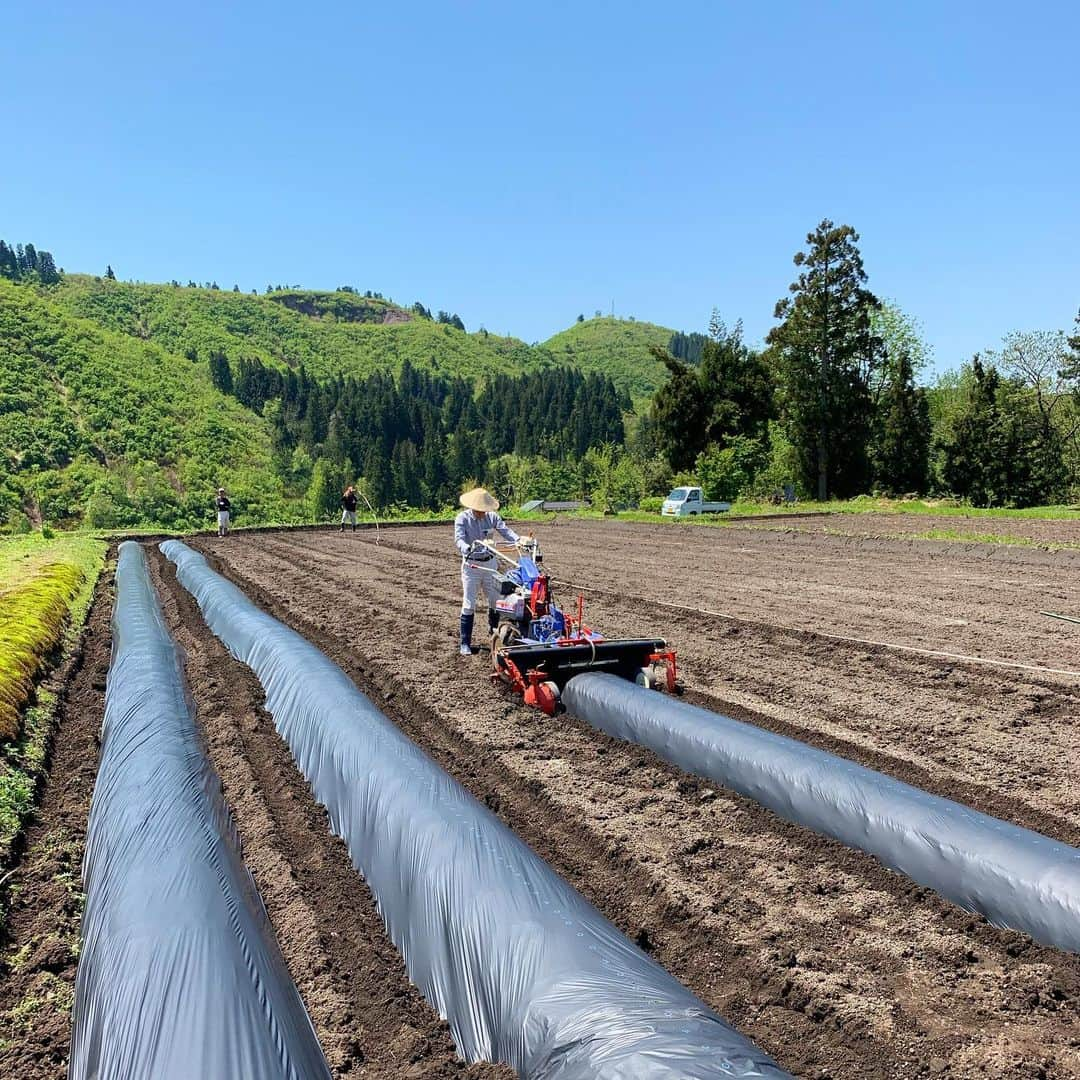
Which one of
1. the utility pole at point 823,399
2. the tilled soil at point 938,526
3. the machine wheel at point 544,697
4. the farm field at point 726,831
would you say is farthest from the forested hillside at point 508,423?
the machine wheel at point 544,697

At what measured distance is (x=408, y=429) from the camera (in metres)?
109

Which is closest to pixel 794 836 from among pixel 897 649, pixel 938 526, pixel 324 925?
pixel 324 925

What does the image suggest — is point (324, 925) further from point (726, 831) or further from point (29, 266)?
point (29, 266)

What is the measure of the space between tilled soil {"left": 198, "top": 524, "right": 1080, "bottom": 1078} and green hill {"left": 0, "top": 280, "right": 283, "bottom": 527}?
49.3 m

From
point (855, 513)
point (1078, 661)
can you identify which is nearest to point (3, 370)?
point (855, 513)

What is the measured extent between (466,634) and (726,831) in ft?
15.5

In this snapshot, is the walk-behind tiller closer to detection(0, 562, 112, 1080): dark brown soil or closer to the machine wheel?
the machine wheel

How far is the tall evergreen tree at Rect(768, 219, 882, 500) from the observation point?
3775 centimetres

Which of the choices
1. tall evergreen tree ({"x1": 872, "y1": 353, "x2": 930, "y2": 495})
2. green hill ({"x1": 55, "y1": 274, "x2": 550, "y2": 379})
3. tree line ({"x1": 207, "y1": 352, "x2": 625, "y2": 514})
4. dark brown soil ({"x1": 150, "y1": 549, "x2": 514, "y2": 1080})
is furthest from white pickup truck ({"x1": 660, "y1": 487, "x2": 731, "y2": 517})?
green hill ({"x1": 55, "y1": 274, "x2": 550, "y2": 379})

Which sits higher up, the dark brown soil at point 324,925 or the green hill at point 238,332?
the green hill at point 238,332

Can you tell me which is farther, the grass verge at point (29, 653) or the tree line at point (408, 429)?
the tree line at point (408, 429)

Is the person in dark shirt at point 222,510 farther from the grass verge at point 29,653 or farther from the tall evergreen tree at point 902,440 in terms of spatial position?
the tall evergreen tree at point 902,440

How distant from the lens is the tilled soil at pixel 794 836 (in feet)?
9.90

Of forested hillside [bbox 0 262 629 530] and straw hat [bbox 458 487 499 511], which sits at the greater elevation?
forested hillside [bbox 0 262 629 530]
